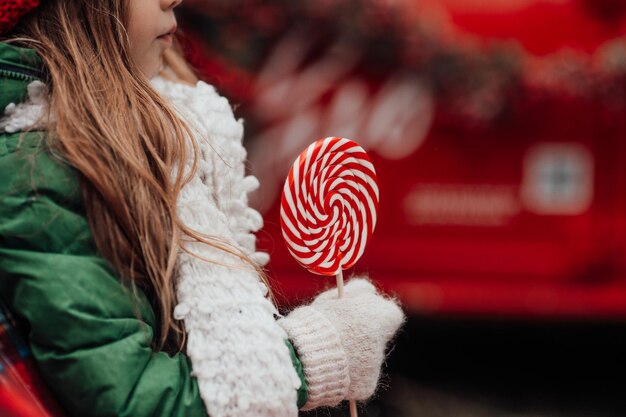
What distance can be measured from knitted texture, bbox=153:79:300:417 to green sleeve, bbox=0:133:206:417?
0.05 metres

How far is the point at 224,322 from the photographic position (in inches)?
57.9

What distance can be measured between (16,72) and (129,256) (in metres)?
0.37

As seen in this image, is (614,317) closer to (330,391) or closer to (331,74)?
(331,74)

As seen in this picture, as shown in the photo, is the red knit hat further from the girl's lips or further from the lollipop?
the lollipop

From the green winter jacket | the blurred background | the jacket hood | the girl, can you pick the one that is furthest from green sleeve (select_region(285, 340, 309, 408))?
the blurred background

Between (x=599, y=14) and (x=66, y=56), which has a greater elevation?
(x=599, y=14)

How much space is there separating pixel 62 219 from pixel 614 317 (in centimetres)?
298

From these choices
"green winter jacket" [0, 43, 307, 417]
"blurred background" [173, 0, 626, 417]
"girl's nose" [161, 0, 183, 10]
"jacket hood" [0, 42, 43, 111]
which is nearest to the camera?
"green winter jacket" [0, 43, 307, 417]

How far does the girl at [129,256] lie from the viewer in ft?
4.55

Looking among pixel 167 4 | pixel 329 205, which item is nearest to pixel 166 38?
pixel 167 4

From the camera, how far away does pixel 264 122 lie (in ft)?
13.0

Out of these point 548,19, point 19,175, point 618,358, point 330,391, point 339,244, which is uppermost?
point 548,19

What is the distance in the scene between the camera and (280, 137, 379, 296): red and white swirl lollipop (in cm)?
177

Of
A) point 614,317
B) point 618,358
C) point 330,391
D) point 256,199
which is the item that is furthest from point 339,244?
point 618,358
